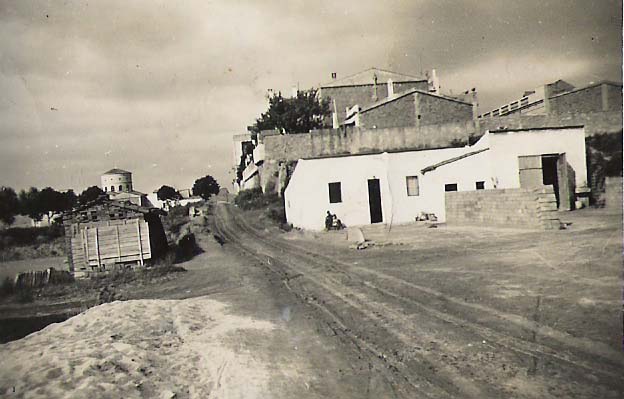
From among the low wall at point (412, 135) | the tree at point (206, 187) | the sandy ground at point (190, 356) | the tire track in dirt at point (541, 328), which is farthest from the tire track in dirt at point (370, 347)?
the tree at point (206, 187)

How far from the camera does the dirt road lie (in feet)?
15.0

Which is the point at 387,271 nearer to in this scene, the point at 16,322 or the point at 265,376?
the point at 265,376

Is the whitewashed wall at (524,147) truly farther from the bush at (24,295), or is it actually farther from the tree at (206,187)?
the tree at (206,187)

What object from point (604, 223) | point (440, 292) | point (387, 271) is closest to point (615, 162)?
Answer: point (604, 223)

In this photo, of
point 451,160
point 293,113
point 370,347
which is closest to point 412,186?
point 451,160

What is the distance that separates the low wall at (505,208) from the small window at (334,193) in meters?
5.54

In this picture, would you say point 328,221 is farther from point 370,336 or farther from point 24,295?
point 370,336

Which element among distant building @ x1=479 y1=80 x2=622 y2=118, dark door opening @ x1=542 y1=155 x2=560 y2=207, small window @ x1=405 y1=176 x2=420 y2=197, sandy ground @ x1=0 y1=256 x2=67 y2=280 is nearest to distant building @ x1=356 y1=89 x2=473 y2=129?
Answer: distant building @ x1=479 y1=80 x2=622 y2=118

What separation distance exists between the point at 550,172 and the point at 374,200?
9.51m

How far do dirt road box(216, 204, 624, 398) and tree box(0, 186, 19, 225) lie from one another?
3975cm

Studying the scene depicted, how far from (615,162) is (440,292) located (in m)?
19.0

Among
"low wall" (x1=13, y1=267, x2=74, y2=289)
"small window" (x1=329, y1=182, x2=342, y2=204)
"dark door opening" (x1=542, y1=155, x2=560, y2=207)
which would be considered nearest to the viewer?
"low wall" (x1=13, y1=267, x2=74, y2=289)

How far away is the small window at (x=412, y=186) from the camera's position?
22.7 metres

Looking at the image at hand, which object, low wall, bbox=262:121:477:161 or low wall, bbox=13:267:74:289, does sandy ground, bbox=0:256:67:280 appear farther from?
low wall, bbox=262:121:477:161
